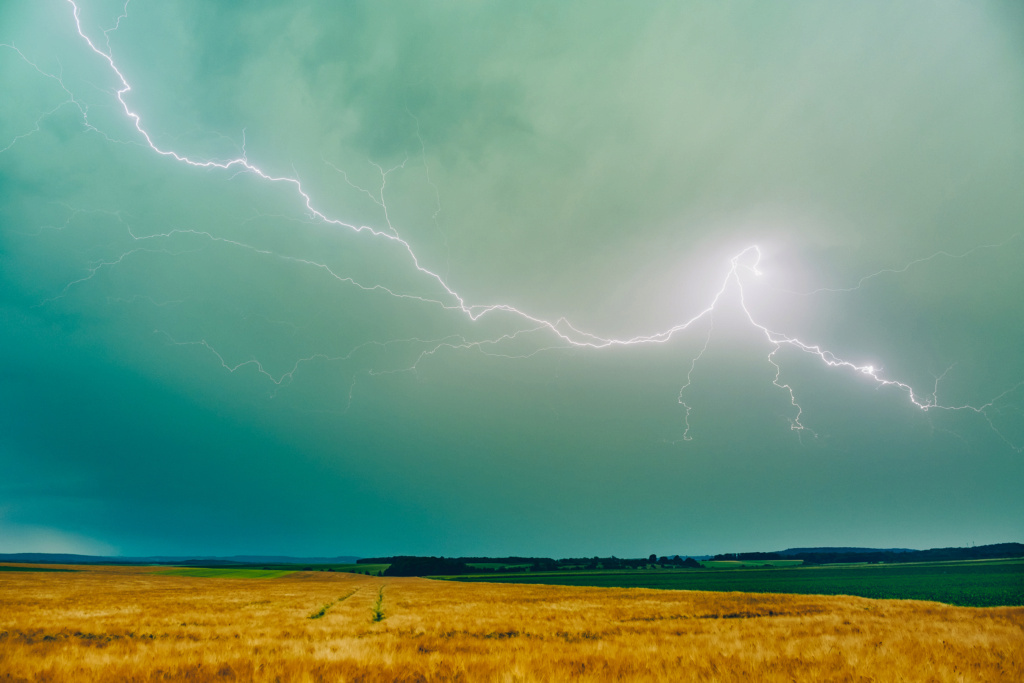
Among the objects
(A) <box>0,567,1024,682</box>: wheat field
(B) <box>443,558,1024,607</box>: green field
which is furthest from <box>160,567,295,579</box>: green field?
(A) <box>0,567,1024,682</box>: wheat field

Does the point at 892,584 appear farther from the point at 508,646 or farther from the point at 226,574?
the point at 226,574

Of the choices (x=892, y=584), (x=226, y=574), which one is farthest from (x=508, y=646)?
(x=226, y=574)

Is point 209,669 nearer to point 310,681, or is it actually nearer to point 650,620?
point 310,681

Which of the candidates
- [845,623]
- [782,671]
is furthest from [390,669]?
[845,623]

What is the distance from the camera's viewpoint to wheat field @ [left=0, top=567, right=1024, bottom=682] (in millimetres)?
5523

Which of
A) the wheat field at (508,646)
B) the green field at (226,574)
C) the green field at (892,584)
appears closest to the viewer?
the wheat field at (508,646)

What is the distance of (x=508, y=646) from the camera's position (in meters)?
7.86

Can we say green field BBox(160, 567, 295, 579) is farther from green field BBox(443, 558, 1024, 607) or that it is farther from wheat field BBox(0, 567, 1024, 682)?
wheat field BBox(0, 567, 1024, 682)

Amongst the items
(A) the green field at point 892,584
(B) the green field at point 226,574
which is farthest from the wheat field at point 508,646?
(B) the green field at point 226,574

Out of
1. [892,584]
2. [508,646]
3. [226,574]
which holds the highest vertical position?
[508,646]

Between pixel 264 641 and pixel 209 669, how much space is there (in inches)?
124

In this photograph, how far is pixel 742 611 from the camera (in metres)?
14.2

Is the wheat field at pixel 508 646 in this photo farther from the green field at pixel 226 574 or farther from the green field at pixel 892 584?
the green field at pixel 226 574

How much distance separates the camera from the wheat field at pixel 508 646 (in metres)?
5.52
